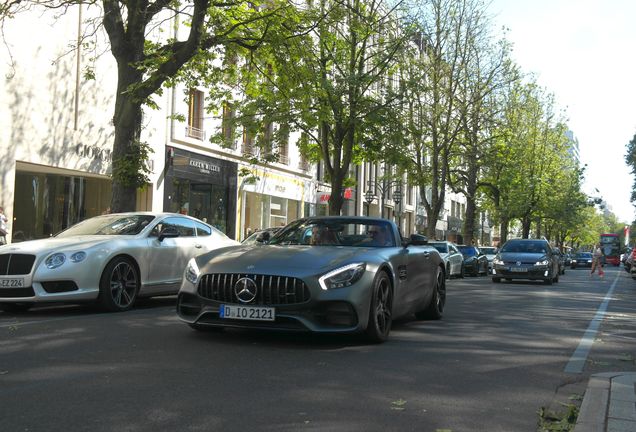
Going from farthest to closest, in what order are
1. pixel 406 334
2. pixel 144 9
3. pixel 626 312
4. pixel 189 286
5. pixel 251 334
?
pixel 144 9 → pixel 626 312 → pixel 406 334 → pixel 251 334 → pixel 189 286

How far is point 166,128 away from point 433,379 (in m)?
23.2

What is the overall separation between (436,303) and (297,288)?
3748 mm

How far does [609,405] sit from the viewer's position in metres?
4.71

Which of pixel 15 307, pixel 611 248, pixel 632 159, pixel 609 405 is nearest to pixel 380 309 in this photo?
pixel 609 405

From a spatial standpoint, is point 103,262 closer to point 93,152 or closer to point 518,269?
point 93,152

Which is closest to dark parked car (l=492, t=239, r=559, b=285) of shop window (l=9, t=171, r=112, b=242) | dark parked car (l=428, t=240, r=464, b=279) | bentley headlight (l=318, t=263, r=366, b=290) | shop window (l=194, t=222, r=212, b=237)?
dark parked car (l=428, t=240, r=464, b=279)

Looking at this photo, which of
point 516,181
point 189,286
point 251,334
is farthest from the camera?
point 516,181

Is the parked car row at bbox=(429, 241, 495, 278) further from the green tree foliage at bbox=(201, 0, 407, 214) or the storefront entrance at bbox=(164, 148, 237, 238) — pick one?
the storefront entrance at bbox=(164, 148, 237, 238)

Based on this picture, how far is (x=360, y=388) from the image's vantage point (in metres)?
5.19

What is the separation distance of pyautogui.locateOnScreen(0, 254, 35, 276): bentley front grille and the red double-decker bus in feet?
271

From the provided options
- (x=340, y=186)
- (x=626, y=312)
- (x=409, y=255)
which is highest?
(x=340, y=186)

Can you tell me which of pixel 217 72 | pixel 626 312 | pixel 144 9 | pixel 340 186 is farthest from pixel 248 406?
pixel 340 186

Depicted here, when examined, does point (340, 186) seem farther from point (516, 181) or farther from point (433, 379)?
point (516, 181)

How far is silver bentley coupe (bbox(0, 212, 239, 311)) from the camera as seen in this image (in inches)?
361
